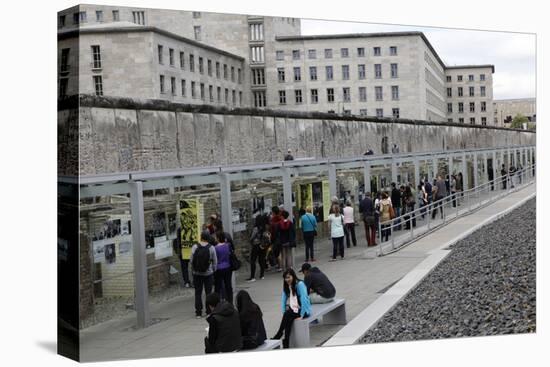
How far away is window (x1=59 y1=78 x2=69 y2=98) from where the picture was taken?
11734 mm

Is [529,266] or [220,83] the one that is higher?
[220,83]

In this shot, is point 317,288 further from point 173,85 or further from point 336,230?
point 173,85

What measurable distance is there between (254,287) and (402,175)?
222 inches

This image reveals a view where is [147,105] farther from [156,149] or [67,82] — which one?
[67,82]

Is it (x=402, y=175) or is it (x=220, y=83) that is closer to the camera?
(x=220, y=83)

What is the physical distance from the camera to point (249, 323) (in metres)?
11.8

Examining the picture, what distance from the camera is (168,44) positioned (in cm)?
1272

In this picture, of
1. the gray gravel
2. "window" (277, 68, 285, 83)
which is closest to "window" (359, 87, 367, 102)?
"window" (277, 68, 285, 83)

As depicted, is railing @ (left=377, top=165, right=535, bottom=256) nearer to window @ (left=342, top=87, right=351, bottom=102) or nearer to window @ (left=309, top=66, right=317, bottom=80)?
window @ (left=342, top=87, right=351, bottom=102)

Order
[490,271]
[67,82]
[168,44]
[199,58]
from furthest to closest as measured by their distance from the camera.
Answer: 1. [490,271]
2. [199,58]
3. [168,44]
4. [67,82]

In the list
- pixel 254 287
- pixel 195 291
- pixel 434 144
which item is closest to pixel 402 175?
pixel 434 144

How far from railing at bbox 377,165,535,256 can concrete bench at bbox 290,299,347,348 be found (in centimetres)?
255

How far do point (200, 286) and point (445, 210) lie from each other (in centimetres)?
645

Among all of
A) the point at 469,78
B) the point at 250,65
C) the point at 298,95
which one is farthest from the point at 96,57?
the point at 469,78
